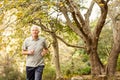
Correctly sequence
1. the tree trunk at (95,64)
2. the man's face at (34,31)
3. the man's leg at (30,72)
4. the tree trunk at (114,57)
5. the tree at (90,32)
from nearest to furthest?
the man's face at (34,31) < the man's leg at (30,72) < the tree at (90,32) < the tree trunk at (95,64) < the tree trunk at (114,57)

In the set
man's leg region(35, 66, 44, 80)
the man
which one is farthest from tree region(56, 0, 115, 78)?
man's leg region(35, 66, 44, 80)

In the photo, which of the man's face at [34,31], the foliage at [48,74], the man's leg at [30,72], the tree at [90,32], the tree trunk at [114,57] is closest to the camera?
the man's face at [34,31]

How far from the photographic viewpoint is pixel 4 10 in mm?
9398

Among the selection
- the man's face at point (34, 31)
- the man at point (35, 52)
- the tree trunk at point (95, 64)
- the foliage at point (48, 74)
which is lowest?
the foliage at point (48, 74)

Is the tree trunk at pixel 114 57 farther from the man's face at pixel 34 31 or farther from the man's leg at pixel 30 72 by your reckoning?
the man's face at pixel 34 31

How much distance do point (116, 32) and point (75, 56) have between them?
10.4m

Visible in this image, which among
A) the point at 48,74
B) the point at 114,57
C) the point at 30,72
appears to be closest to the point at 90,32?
the point at 114,57

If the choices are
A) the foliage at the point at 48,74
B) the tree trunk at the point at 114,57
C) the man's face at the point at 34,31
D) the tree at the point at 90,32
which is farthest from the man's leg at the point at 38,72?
the foliage at the point at 48,74

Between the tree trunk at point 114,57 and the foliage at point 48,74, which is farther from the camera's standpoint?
the foliage at point 48,74

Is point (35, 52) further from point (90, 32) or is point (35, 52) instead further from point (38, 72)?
point (90, 32)

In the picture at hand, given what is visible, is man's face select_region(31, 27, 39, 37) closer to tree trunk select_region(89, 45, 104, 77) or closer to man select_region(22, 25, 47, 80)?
man select_region(22, 25, 47, 80)

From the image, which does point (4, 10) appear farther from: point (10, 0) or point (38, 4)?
point (38, 4)

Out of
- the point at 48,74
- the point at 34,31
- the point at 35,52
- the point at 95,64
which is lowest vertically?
the point at 48,74

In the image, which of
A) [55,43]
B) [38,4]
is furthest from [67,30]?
[38,4]
